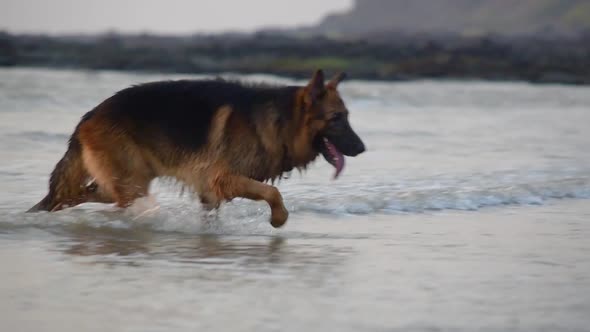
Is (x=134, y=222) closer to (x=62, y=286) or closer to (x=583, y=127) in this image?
(x=62, y=286)

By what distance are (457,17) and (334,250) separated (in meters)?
127

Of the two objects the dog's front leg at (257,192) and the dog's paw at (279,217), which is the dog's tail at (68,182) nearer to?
the dog's front leg at (257,192)

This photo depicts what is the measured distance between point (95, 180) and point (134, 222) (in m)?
0.44

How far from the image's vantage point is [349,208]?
10.6 m

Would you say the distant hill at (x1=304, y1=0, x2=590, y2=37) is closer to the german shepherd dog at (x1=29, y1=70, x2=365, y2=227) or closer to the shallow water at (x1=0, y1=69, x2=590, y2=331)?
the shallow water at (x1=0, y1=69, x2=590, y2=331)

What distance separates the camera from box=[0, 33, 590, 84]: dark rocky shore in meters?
36.9

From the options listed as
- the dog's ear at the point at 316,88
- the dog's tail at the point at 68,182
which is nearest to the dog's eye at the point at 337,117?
the dog's ear at the point at 316,88

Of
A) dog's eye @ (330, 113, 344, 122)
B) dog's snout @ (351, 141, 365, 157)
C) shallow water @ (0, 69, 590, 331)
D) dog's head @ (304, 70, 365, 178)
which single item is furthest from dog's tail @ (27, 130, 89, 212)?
dog's snout @ (351, 141, 365, 157)

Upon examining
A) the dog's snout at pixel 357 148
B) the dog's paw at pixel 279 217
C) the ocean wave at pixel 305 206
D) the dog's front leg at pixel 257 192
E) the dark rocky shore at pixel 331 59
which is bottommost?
the dark rocky shore at pixel 331 59

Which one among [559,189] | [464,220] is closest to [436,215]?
[464,220]

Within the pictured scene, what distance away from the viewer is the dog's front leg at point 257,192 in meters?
9.13

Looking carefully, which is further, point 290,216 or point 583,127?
point 583,127

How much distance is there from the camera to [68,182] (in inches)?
376

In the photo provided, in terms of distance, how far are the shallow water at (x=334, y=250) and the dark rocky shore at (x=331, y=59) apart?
21.1 meters
